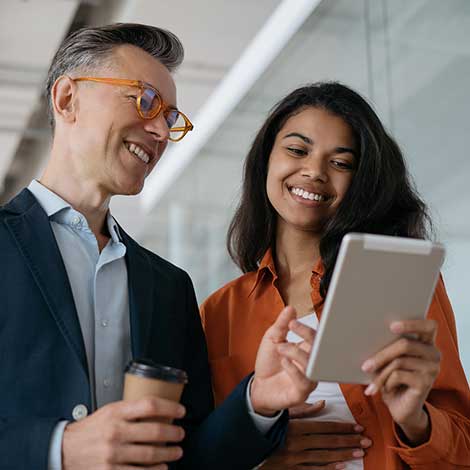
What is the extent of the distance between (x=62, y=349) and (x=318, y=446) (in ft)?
2.07

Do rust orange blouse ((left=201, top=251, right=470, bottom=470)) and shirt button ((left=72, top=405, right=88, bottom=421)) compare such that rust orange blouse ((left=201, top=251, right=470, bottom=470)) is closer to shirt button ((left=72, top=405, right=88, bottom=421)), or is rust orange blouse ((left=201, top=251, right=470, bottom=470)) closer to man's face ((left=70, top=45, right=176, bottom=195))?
man's face ((left=70, top=45, right=176, bottom=195))

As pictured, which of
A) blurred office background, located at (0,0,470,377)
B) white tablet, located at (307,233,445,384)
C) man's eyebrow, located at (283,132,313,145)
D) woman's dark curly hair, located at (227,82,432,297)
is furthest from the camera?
blurred office background, located at (0,0,470,377)

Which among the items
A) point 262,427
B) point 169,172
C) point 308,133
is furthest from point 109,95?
point 169,172

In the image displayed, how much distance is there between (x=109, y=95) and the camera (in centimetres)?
217

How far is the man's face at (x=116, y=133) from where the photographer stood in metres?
2.14

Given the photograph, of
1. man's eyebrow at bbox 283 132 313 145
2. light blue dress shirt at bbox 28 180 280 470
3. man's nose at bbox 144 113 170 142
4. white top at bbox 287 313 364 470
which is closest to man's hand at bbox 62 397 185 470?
light blue dress shirt at bbox 28 180 280 470

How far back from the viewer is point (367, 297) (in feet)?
5.38

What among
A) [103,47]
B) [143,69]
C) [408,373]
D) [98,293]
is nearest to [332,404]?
[408,373]

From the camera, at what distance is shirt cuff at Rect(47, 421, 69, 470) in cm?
169

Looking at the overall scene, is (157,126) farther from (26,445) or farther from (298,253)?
(26,445)

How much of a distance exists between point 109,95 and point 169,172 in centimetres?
477

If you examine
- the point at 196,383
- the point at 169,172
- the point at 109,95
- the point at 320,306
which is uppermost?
the point at 169,172

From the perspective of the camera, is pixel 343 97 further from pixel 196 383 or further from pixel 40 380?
pixel 40 380

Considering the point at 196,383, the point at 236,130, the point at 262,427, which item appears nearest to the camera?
the point at 262,427
